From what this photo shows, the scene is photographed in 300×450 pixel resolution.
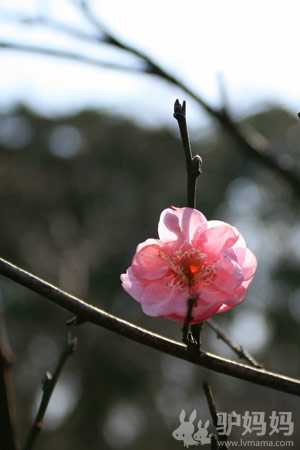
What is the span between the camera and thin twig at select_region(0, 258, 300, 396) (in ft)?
2.52

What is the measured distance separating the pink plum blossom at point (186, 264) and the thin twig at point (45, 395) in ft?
0.69

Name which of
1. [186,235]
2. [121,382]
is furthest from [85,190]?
[186,235]

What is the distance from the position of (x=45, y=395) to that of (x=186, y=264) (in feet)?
1.01

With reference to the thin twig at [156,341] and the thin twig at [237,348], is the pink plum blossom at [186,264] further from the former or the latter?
the thin twig at [237,348]

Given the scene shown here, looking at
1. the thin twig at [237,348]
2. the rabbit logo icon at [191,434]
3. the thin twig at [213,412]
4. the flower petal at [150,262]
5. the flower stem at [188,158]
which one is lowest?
the rabbit logo icon at [191,434]

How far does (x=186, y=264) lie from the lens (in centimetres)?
89

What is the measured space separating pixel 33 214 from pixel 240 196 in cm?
302

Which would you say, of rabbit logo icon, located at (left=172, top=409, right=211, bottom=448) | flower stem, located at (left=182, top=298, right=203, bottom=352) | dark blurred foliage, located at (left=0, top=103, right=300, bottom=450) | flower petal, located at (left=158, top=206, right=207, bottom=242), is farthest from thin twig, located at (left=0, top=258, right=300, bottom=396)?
dark blurred foliage, located at (left=0, top=103, right=300, bottom=450)

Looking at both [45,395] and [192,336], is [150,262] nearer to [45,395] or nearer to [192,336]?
[192,336]

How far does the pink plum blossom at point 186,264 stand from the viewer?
0.85 metres

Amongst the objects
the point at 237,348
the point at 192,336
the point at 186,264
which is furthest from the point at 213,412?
the point at 237,348

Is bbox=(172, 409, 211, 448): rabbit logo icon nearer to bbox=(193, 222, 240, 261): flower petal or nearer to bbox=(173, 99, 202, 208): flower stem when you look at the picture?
bbox=(193, 222, 240, 261): flower petal

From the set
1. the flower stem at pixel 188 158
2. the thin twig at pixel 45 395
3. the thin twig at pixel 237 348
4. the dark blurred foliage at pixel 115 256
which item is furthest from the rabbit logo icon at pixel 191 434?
the dark blurred foliage at pixel 115 256

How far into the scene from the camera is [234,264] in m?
0.86
